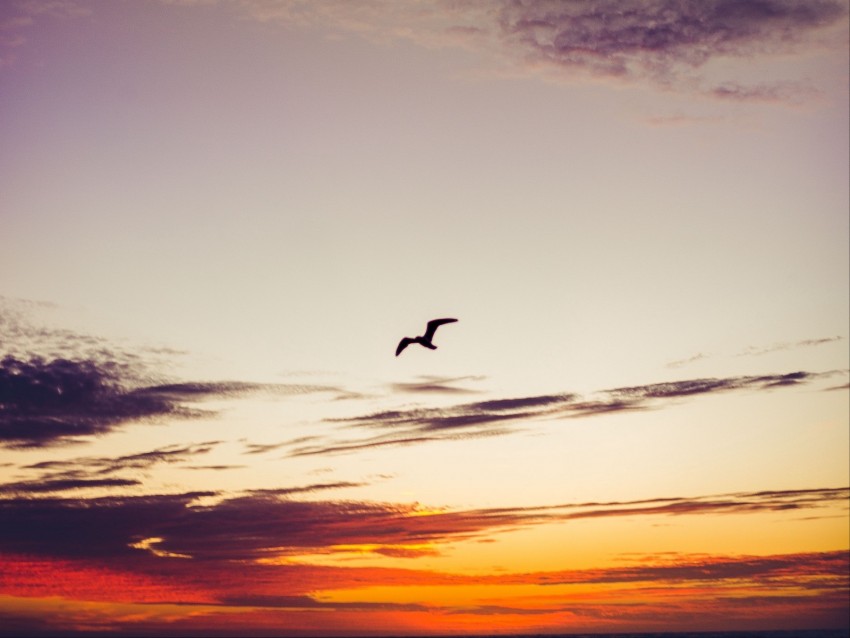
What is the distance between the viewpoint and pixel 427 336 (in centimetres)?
8600
